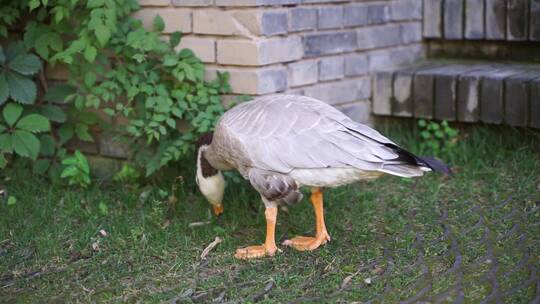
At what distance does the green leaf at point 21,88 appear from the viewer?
460 cm

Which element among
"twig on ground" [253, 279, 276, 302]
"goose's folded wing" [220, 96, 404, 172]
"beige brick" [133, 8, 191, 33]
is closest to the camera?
"twig on ground" [253, 279, 276, 302]

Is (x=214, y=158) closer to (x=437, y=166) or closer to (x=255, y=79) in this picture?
(x=255, y=79)

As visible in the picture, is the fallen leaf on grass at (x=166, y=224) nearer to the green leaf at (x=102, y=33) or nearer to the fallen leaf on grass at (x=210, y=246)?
the fallen leaf on grass at (x=210, y=246)

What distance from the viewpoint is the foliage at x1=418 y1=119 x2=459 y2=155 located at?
17.4 ft

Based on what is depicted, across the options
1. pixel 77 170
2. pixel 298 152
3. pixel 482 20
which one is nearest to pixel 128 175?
pixel 77 170

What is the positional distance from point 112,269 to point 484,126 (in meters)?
2.89

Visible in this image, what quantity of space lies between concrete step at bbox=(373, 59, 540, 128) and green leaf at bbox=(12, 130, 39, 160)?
2.43 metres

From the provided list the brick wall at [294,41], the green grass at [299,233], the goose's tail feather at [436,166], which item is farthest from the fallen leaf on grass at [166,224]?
the goose's tail feather at [436,166]

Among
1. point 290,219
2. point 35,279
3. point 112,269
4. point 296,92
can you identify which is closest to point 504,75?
point 296,92

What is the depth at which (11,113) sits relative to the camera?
4.63 meters

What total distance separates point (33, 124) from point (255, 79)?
138cm

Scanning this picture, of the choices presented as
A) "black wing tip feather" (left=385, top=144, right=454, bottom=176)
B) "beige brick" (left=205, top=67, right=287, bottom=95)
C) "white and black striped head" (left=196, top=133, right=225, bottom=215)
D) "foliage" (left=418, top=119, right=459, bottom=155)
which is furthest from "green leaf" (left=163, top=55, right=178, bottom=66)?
"foliage" (left=418, top=119, right=459, bottom=155)

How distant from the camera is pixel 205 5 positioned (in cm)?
462

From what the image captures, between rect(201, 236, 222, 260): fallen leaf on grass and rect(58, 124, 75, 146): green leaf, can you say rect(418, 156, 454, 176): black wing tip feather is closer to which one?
rect(201, 236, 222, 260): fallen leaf on grass
